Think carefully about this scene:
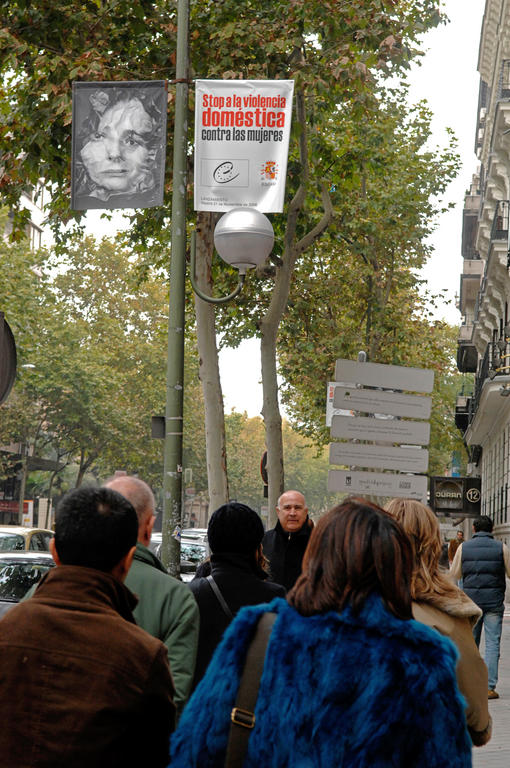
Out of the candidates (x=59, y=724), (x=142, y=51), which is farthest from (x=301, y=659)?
(x=142, y=51)

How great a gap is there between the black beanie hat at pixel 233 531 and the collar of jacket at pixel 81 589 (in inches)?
74.0

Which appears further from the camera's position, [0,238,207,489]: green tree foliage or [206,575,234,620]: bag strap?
[0,238,207,489]: green tree foliage

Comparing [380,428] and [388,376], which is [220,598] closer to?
[388,376]

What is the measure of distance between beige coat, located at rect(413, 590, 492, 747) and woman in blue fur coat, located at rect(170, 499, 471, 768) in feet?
3.77

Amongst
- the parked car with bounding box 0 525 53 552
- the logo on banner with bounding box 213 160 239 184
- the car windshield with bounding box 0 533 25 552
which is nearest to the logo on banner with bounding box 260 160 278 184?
the logo on banner with bounding box 213 160 239 184

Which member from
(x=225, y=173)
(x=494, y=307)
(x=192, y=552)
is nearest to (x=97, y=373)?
(x=494, y=307)

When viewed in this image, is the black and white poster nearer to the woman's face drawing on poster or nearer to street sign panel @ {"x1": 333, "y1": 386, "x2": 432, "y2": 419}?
the woman's face drawing on poster

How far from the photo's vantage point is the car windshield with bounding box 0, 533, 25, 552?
17594 mm

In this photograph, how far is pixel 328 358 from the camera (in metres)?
32.8

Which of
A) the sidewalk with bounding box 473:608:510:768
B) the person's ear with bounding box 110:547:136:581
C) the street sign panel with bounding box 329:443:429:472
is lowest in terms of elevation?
the sidewalk with bounding box 473:608:510:768

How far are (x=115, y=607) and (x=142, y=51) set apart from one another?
12.6 meters

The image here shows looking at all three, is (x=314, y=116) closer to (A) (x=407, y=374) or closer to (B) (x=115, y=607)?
(A) (x=407, y=374)

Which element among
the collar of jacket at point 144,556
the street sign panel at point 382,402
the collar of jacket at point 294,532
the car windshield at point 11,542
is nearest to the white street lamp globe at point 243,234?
the collar of jacket at point 294,532

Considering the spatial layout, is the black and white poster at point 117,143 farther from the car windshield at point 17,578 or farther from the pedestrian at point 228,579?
the pedestrian at point 228,579
